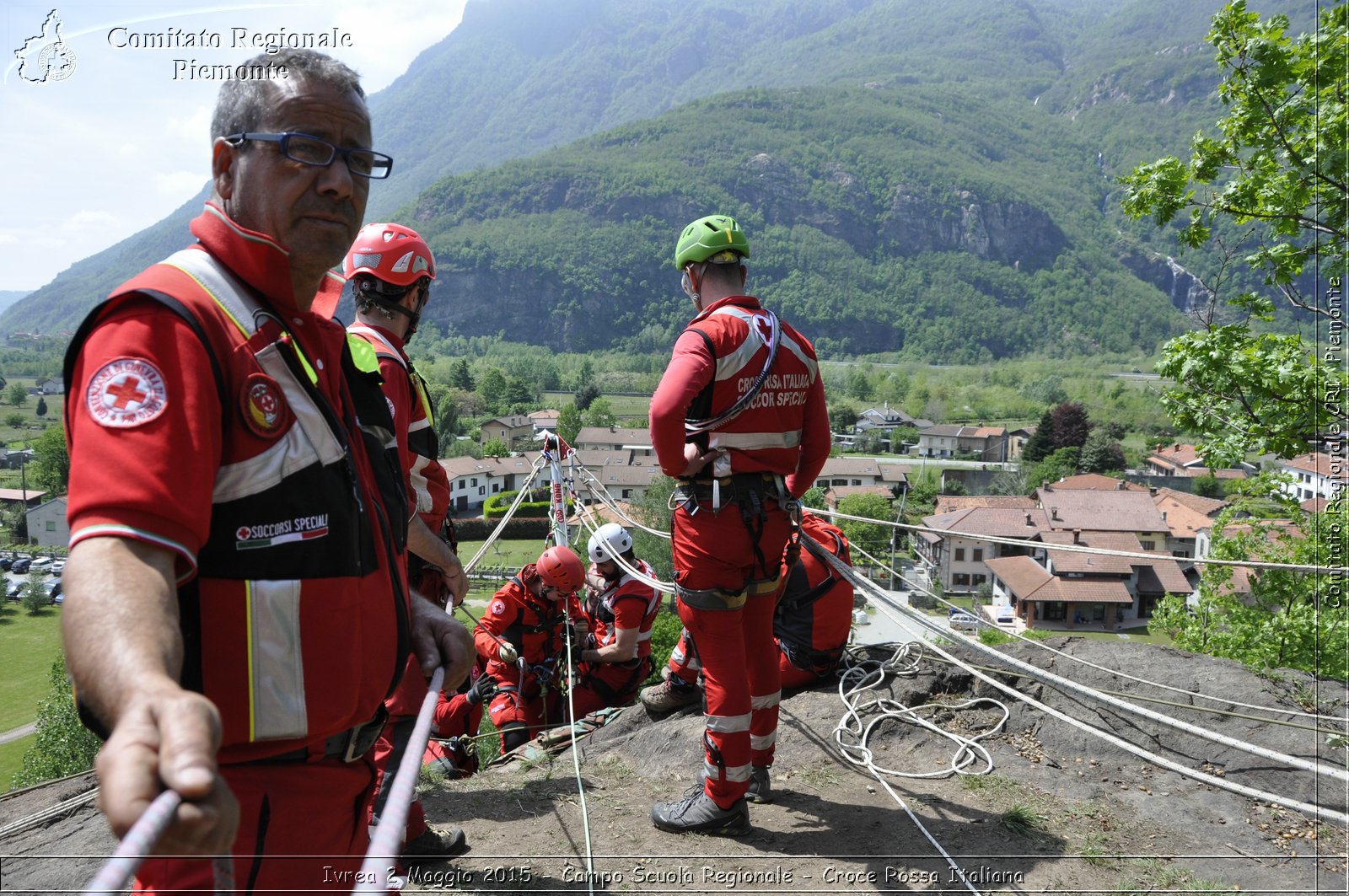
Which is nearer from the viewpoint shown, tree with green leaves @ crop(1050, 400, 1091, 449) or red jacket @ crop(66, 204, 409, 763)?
red jacket @ crop(66, 204, 409, 763)

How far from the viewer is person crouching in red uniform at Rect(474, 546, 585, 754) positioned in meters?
7.28

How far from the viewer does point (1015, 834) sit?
13.4 ft

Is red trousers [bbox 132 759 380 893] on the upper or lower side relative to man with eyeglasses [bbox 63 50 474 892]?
lower

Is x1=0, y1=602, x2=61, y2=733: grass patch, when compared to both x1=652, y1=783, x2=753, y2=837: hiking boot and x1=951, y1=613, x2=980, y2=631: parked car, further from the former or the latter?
x1=652, y1=783, x2=753, y2=837: hiking boot

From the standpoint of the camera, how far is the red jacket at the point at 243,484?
1279 mm

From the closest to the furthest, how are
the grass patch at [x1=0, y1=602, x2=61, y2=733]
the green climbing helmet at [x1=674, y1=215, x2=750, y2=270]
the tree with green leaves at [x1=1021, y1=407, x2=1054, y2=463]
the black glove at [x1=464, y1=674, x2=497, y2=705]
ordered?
1. the green climbing helmet at [x1=674, y1=215, x2=750, y2=270]
2. the black glove at [x1=464, y1=674, x2=497, y2=705]
3. the grass patch at [x1=0, y1=602, x2=61, y2=733]
4. the tree with green leaves at [x1=1021, y1=407, x2=1054, y2=463]

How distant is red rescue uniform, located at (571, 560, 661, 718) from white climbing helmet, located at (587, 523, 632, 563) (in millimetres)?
207

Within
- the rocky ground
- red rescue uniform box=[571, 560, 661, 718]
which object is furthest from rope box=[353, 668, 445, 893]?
red rescue uniform box=[571, 560, 661, 718]

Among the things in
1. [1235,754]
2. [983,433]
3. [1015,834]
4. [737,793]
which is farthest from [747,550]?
[983,433]

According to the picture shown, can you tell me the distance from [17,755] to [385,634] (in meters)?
37.2

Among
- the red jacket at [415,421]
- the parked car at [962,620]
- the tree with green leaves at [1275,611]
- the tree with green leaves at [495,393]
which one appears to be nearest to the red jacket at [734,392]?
the red jacket at [415,421]

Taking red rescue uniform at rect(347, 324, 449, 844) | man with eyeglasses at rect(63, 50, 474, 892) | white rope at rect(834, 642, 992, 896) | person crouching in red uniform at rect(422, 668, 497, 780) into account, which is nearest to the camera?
man with eyeglasses at rect(63, 50, 474, 892)

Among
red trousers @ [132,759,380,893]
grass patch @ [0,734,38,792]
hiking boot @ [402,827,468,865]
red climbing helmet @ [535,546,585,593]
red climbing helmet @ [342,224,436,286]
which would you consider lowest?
grass patch @ [0,734,38,792]

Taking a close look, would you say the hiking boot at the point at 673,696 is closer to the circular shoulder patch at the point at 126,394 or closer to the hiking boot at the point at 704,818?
the hiking boot at the point at 704,818
